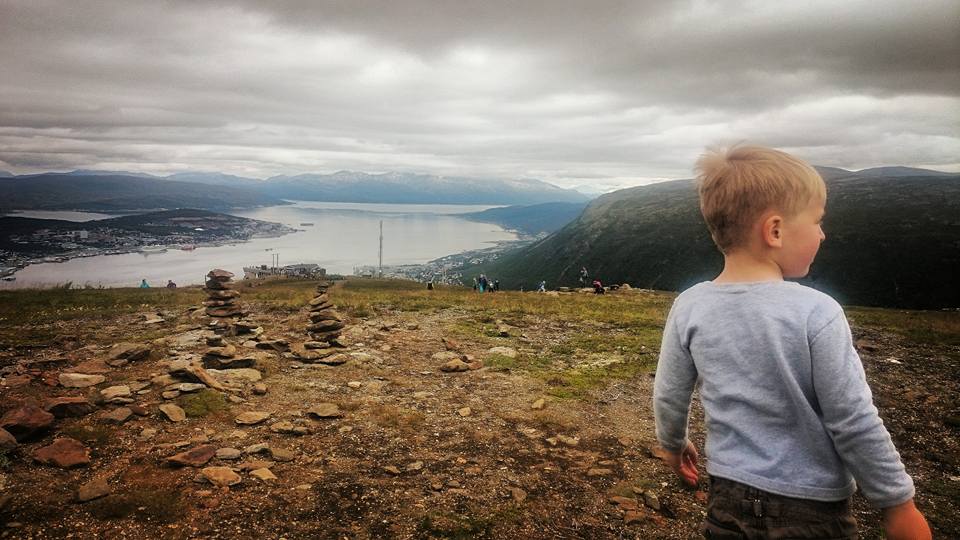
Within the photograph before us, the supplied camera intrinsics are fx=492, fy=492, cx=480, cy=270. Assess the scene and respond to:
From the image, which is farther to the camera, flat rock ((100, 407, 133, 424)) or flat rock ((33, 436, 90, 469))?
flat rock ((100, 407, 133, 424))

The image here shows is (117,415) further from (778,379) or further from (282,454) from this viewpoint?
(778,379)

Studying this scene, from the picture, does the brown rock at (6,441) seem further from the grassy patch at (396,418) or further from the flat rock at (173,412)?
the grassy patch at (396,418)

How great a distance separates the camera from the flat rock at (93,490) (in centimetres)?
598

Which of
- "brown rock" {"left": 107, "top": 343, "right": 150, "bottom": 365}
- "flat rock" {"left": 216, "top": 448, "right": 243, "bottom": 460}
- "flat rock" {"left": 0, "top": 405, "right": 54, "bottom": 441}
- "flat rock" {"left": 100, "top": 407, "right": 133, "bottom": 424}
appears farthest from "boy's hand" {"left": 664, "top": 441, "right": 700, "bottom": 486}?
"brown rock" {"left": 107, "top": 343, "right": 150, "bottom": 365}

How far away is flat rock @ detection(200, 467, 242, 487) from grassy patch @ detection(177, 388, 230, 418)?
96.1 inches

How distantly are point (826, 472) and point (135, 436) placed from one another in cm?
908

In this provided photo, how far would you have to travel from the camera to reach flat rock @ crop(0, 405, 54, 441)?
727 centimetres

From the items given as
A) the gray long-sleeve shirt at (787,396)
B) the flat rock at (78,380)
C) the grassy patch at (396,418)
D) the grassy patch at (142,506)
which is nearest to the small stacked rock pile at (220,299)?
the flat rock at (78,380)

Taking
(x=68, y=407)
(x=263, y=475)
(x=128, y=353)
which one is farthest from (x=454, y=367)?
(x=128, y=353)

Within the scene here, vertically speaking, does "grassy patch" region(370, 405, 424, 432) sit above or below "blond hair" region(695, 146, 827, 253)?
below

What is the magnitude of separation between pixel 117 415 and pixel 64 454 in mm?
1468

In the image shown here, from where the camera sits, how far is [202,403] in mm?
9188

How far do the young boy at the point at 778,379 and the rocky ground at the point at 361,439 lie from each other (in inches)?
149

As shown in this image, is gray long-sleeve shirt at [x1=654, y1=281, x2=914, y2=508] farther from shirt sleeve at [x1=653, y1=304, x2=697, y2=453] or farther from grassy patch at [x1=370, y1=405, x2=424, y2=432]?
grassy patch at [x1=370, y1=405, x2=424, y2=432]
